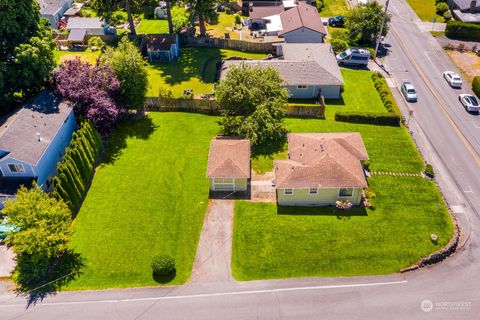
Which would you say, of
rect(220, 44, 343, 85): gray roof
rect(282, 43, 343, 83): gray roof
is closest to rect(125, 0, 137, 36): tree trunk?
rect(220, 44, 343, 85): gray roof

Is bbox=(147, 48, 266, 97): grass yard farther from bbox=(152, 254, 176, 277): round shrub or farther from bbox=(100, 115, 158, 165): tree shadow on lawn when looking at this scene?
bbox=(152, 254, 176, 277): round shrub

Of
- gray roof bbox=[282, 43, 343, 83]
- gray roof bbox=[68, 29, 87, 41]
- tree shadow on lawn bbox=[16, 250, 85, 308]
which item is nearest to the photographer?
tree shadow on lawn bbox=[16, 250, 85, 308]

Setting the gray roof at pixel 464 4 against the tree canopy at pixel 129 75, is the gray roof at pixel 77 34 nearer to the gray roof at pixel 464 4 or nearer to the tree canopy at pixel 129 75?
the tree canopy at pixel 129 75

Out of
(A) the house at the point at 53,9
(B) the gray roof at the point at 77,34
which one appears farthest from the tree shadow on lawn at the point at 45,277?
(A) the house at the point at 53,9

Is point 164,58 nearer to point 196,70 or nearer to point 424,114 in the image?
point 196,70

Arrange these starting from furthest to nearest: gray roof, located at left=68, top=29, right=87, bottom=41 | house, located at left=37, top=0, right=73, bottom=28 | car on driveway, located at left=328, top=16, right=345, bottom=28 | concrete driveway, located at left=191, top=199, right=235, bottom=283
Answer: car on driveway, located at left=328, top=16, right=345, bottom=28 < house, located at left=37, top=0, right=73, bottom=28 < gray roof, located at left=68, top=29, right=87, bottom=41 < concrete driveway, located at left=191, top=199, right=235, bottom=283

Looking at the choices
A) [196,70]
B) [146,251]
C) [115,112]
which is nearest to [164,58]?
[196,70]

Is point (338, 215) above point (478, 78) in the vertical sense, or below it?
below
